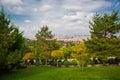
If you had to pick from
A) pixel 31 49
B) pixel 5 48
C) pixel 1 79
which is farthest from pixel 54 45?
pixel 1 79

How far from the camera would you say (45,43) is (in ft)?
260

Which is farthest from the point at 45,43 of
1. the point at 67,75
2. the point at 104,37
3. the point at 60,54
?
the point at 67,75

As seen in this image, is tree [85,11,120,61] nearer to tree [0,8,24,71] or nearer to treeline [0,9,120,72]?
treeline [0,9,120,72]

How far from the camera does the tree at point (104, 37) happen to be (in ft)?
176

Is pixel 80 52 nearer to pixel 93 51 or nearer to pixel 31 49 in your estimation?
pixel 93 51

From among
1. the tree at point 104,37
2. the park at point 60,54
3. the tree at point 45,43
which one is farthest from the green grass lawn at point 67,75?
the tree at point 45,43

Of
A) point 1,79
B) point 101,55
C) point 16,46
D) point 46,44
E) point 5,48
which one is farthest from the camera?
point 46,44

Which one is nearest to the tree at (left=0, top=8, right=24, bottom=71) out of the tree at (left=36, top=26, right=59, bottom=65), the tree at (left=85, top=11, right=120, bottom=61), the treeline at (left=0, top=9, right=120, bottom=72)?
the treeline at (left=0, top=9, right=120, bottom=72)

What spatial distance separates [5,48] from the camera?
41.5 meters

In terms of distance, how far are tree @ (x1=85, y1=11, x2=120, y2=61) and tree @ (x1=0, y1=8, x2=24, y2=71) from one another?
1732 centimetres

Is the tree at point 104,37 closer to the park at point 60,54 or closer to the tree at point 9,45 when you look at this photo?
the park at point 60,54

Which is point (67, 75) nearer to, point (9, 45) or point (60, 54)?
point (9, 45)

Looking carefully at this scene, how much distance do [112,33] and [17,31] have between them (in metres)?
23.1

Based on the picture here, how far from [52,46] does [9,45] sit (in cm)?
3778
